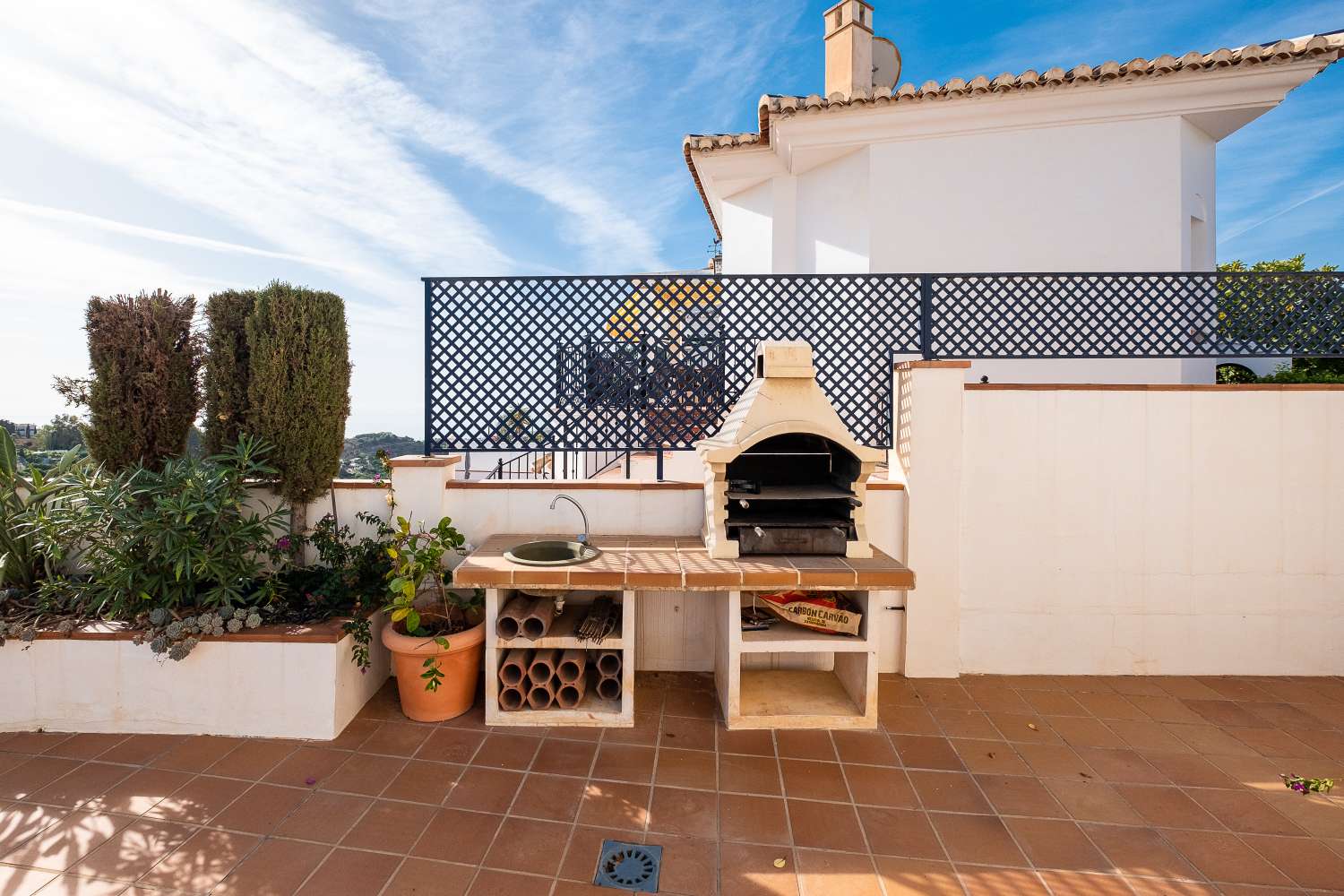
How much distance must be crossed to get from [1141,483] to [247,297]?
21.0 feet

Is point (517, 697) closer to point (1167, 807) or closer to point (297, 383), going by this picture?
point (297, 383)

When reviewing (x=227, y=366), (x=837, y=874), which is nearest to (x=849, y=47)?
(x=227, y=366)

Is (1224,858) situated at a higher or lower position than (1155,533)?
lower

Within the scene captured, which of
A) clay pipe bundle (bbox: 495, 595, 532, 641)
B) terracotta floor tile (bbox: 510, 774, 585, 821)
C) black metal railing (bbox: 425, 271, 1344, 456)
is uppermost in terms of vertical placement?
black metal railing (bbox: 425, 271, 1344, 456)

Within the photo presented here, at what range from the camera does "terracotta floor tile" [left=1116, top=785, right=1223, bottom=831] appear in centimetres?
235

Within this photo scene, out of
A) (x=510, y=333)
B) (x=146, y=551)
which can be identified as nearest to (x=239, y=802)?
(x=146, y=551)

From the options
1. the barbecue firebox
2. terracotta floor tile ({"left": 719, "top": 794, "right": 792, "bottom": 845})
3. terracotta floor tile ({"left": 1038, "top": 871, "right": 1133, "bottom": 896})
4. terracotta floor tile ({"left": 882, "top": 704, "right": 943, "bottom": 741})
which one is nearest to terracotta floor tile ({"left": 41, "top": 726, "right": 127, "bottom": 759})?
terracotta floor tile ({"left": 719, "top": 794, "right": 792, "bottom": 845})

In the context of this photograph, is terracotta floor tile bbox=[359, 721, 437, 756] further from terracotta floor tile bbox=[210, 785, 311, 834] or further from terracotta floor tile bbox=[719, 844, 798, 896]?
terracotta floor tile bbox=[719, 844, 798, 896]

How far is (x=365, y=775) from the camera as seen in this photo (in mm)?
2639

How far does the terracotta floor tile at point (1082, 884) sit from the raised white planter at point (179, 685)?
11.2ft

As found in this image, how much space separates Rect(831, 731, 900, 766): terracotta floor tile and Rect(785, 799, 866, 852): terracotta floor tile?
0.43 meters

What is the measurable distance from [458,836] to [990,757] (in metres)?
2.65

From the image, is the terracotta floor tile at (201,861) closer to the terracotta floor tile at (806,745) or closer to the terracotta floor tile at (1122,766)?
the terracotta floor tile at (806,745)

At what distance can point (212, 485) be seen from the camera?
3.12 m
